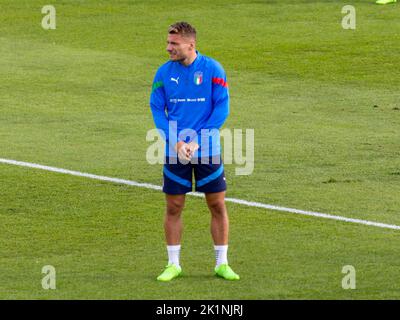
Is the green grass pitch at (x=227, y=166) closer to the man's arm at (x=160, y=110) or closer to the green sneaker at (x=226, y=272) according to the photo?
the green sneaker at (x=226, y=272)

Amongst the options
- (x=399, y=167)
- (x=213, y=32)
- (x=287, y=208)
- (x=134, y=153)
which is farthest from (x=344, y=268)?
(x=213, y=32)

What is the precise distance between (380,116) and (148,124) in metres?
3.26

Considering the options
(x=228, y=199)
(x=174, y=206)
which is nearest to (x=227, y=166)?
(x=228, y=199)

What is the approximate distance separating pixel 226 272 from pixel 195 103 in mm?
1393

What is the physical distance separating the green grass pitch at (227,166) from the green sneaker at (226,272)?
8 centimetres

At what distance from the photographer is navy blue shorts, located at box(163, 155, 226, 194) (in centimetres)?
1039

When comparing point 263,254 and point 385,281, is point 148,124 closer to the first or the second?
point 263,254

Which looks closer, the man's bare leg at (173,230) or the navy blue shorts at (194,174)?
the navy blue shorts at (194,174)

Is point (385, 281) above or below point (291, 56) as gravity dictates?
below

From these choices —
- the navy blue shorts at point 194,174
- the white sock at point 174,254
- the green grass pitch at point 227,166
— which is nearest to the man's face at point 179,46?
the navy blue shorts at point 194,174

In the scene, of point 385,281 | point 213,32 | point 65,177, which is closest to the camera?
point 385,281

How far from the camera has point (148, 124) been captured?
1739cm

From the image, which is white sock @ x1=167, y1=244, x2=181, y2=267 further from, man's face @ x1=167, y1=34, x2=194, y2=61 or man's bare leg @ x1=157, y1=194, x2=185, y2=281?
man's face @ x1=167, y1=34, x2=194, y2=61

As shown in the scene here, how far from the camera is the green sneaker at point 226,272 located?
10.4 m
